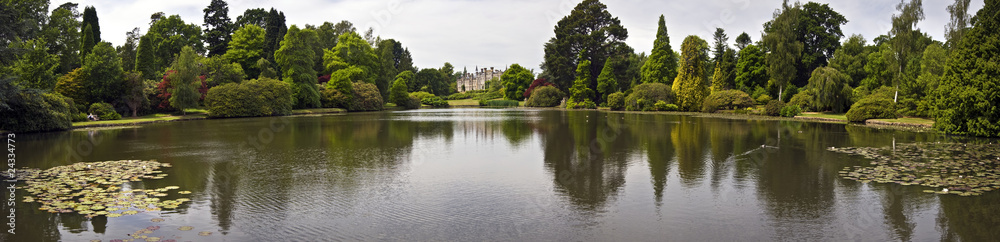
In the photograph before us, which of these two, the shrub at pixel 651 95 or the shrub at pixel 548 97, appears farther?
the shrub at pixel 548 97

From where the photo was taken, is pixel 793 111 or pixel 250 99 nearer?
pixel 793 111

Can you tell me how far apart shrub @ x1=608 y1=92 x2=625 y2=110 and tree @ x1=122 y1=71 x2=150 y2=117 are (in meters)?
44.2

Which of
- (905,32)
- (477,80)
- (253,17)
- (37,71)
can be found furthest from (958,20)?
(477,80)

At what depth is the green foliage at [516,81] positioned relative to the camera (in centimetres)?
9319

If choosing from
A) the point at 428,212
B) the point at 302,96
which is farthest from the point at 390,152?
the point at 302,96

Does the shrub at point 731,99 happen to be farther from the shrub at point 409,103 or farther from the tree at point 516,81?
the tree at point 516,81

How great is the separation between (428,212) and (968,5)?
34773 millimetres

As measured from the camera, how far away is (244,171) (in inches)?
504

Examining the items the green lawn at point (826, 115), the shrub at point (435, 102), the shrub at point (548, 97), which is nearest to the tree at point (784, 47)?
the green lawn at point (826, 115)

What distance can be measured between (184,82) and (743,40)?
56.0m

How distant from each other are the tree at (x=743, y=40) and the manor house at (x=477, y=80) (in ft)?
290

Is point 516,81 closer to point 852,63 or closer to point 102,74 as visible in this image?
point 852,63

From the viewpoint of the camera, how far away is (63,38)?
156ft

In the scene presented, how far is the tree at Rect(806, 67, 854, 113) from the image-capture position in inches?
1499
